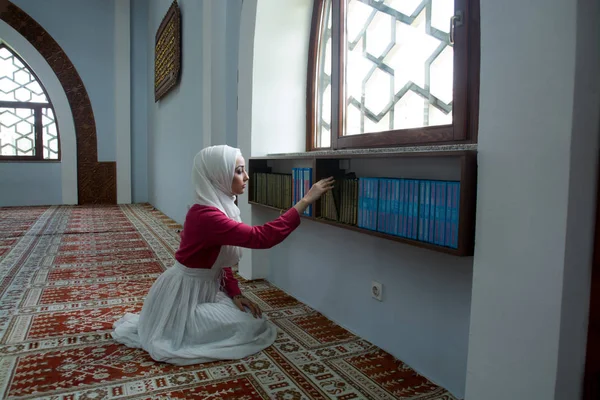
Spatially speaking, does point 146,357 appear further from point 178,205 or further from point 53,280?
point 178,205

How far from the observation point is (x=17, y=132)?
8117 mm

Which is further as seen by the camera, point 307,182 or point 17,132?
point 17,132

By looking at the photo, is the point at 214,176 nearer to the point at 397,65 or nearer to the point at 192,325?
the point at 192,325

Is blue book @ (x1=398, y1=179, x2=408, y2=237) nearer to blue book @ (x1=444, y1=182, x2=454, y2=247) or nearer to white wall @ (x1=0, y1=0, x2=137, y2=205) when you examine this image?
blue book @ (x1=444, y1=182, x2=454, y2=247)

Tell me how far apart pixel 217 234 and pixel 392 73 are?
1188 millimetres

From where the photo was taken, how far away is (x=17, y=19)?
7.84 metres

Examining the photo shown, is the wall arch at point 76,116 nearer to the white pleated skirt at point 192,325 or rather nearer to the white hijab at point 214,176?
the white pleated skirt at point 192,325

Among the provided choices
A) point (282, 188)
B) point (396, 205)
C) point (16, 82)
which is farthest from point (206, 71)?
point (16, 82)

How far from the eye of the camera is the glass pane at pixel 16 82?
795cm

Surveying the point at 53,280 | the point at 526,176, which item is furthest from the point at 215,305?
the point at 53,280

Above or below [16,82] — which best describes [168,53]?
above

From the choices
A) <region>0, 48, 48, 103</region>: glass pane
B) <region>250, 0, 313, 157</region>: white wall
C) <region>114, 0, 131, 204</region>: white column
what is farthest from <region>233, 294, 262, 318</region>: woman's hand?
<region>0, 48, 48, 103</region>: glass pane

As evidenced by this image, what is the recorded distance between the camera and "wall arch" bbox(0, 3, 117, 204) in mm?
7891

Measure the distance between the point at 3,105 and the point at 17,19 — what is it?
1.46 m
